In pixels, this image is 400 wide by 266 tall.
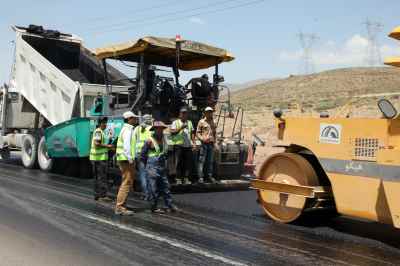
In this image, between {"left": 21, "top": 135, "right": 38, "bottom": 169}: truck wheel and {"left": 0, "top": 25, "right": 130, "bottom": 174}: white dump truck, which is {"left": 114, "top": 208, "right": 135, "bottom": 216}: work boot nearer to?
{"left": 0, "top": 25, "right": 130, "bottom": 174}: white dump truck

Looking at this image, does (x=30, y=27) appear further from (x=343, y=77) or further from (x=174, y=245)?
(x=343, y=77)

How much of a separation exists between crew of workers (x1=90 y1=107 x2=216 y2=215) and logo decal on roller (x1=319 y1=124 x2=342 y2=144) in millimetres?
2496

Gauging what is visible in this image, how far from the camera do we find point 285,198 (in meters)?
7.41

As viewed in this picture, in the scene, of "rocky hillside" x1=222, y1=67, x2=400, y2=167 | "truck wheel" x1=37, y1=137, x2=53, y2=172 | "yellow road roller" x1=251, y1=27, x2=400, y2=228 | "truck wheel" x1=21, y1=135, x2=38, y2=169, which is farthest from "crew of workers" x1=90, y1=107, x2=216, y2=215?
"rocky hillside" x1=222, y1=67, x2=400, y2=167

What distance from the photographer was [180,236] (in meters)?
6.53

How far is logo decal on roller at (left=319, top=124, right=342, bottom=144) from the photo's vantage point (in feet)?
22.0

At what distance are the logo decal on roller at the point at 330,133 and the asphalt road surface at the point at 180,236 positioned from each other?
4.02ft

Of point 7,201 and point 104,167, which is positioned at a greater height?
point 104,167

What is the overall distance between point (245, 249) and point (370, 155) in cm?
189

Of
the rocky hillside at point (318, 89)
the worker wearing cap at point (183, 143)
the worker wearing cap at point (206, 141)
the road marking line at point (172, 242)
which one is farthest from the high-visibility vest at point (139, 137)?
the rocky hillside at point (318, 89)

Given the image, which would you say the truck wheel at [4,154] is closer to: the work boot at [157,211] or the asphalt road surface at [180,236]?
the asphalt road surface at [180,236]

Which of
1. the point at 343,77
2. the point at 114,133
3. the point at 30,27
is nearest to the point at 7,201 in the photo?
the point at 114,133

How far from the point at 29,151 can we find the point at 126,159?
738 centimetres

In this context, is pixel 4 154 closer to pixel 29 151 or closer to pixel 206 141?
pixel 29 151
